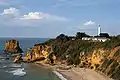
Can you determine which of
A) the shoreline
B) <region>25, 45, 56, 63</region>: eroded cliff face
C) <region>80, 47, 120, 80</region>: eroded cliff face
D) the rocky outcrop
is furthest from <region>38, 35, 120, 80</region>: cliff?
the rocky outcrop

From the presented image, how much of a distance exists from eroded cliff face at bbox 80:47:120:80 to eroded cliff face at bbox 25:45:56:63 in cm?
1340

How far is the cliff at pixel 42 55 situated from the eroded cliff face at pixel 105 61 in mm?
13455

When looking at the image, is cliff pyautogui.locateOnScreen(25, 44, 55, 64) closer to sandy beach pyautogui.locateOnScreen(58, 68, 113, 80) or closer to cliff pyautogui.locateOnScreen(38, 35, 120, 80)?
cliff pyautogui.locateOnScreen(38, 35, 120, 80)

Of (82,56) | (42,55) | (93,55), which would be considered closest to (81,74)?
(93,55)

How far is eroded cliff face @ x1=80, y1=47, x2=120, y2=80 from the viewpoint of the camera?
50.7 meters

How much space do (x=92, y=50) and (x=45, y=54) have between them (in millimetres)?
18840

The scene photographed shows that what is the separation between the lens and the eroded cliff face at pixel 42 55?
79338 millimetres

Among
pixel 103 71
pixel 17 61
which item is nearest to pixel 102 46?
pixel 103 71

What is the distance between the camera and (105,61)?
188ft

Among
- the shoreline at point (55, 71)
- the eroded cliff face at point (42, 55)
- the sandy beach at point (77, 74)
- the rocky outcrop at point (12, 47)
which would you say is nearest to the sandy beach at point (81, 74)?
the sandy beach at point (77, 74)

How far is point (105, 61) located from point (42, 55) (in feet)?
97.6

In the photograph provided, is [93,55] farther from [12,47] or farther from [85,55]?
[12,47]

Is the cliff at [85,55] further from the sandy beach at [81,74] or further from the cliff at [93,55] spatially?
the sandy beach at [81,74]

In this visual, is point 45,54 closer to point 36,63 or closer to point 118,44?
point 36,63
